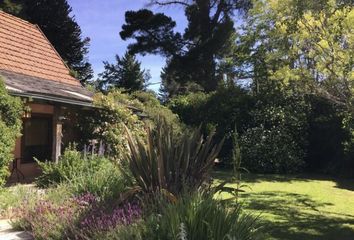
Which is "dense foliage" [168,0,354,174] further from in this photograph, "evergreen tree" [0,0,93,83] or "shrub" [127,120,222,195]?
"evergreen tree" [0,0,93,83]

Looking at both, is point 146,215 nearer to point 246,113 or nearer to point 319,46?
point 319,46

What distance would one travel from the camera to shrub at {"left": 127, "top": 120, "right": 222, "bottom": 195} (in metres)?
6.84

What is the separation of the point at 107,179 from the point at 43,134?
9.76 metres

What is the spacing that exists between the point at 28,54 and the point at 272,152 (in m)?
10.6

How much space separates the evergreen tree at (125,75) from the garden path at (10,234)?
35.6 metres

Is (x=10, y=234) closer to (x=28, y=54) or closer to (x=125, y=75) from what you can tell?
(x=28, y=54)

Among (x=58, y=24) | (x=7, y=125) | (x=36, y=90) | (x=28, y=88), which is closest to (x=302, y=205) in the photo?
(x=7, y=125)

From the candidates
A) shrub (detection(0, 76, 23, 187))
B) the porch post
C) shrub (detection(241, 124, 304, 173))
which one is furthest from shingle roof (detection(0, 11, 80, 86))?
shrub (detection(241, 124, 304, 173))

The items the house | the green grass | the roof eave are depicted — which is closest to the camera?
the green grass

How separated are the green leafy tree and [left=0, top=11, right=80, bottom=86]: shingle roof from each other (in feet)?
35.1

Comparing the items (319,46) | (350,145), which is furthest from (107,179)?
(350,145)

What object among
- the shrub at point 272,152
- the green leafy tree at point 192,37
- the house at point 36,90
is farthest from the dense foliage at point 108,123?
the green leafy tree at point 192,37

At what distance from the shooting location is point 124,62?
5159 cm

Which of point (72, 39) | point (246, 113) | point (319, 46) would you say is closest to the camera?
point (319, 46)
